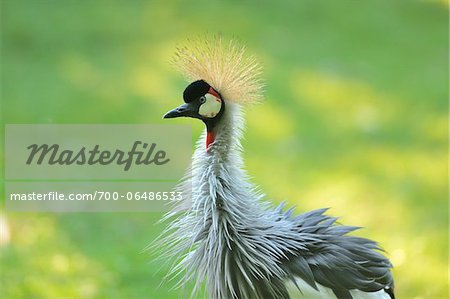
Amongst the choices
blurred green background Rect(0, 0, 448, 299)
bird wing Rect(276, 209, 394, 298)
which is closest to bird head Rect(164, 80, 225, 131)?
bird wing Rect(276, 209, 394, 298)

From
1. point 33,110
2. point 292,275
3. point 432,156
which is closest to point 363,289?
point 292,275

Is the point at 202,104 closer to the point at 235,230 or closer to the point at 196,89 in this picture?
the point at 196,89

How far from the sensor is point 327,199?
460 cm

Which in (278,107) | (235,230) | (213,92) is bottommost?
(235,230)

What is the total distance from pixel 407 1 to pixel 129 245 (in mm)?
4116

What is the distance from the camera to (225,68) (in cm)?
247

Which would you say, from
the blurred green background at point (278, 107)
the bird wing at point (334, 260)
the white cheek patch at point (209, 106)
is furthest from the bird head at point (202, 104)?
the blurred green background at point (278, 107)

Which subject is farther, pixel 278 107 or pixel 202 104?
pixel 278 107

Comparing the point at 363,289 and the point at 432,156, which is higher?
the point at 432,156

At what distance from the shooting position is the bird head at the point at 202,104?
8.02 feet

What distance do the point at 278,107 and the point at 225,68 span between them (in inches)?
127

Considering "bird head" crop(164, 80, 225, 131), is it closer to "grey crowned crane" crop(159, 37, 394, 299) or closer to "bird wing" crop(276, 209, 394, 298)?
"grey crowned crane" crop(159, 37, 394, 299)

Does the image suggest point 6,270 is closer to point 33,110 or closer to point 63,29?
point 33,110

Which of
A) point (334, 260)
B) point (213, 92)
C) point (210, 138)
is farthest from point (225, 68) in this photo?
point (334, 260)
